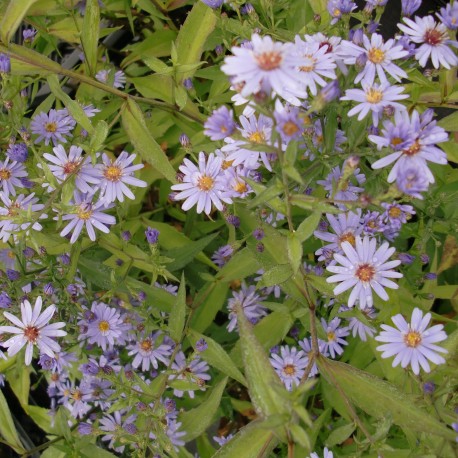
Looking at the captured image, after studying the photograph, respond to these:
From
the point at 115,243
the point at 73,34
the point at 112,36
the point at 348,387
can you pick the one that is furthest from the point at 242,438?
the point at 112,36

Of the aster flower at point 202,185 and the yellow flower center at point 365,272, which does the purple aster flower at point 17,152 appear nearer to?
the aster flower at point 202,185

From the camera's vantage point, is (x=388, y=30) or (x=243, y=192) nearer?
(x=243, y=192)

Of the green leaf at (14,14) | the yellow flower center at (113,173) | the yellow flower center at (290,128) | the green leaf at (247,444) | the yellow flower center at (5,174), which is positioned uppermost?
the green leaf at (14,14)

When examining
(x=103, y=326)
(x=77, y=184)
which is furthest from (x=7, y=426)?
(x=77, y=184)

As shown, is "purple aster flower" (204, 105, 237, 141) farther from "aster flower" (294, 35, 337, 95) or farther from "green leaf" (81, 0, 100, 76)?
"green leaf" (81, 0, 100, 76)

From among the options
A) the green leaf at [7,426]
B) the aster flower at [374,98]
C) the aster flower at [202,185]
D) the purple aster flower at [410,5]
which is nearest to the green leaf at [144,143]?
the aster flower at [202,185]

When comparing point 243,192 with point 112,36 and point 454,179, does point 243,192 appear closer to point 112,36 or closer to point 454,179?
point 454,179

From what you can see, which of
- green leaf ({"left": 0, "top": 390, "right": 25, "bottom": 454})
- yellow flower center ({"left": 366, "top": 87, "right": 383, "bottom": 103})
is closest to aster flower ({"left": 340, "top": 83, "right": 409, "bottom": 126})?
yellow flower center ({"left": 366, "top": 87, "right": 383, "bottom": 103})
